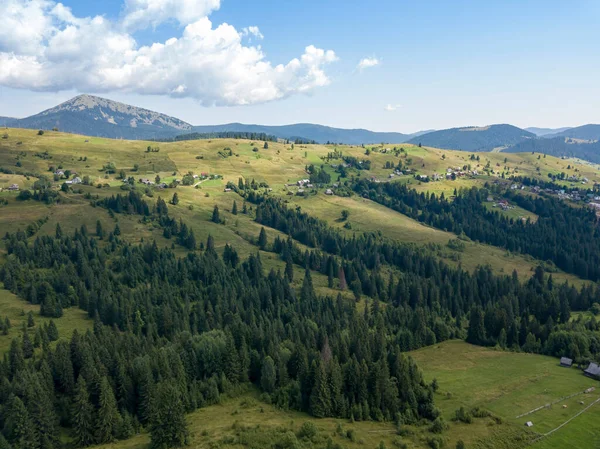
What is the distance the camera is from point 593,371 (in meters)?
106

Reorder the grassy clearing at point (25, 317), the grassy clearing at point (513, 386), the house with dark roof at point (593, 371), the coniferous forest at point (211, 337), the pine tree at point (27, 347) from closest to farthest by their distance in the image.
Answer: the grassy clearing at point (513, 386) < the coniferous forest at point (211, 337) < the house with dark roof at point (593, 371) < the pine tree at point (27, 347) < the grassy clearing at point (25, 317)

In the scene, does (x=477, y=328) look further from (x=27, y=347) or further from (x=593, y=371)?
(x=27, y=347)

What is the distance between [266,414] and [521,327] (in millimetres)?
92103

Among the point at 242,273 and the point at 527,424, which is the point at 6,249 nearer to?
the point at 242,273

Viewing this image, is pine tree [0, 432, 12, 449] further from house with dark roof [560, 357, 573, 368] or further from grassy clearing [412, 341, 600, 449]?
house with dark roof [560, 357, 573, 368]

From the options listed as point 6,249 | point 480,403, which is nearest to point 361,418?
point 480,403

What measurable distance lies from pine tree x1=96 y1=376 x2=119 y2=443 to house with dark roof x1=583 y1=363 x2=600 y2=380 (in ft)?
361

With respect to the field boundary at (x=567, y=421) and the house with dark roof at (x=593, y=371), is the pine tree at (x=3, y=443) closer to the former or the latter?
the field boundary at (x=567, y=421)

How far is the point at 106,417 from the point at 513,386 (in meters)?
88.7

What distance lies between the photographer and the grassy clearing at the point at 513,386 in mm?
84125

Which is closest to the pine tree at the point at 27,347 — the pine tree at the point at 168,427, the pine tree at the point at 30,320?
the pine tree at the point at 30,320

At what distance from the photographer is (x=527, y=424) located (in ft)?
270

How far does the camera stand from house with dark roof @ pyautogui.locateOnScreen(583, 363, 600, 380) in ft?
345

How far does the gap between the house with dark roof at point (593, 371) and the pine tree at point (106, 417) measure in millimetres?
109900
